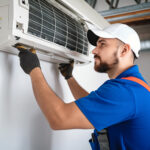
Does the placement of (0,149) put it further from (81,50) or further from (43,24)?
(81,50)

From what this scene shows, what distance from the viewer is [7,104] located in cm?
89

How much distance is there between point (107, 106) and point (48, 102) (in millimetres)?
228

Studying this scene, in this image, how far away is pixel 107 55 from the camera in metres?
0.97

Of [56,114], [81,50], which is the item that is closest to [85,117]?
[56,114]

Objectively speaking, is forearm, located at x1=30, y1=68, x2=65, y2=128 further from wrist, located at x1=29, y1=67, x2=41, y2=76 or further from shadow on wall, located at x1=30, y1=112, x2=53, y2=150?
shadow on wall, located at x1=30, y1=112, x2=53, y2=150

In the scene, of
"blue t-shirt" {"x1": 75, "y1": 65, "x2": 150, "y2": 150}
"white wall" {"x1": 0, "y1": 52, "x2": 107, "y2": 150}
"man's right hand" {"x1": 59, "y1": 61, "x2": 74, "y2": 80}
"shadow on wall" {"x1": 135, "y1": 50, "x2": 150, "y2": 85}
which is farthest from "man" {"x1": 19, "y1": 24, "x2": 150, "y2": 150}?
"shadow on wall" {"x1": 135, "y1": 50, "x2": 150, "y2": 85}

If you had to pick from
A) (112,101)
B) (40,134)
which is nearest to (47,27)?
(112,101)

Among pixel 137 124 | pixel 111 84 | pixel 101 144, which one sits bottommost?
pixel 101 144

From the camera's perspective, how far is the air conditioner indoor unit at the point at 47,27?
74 cm

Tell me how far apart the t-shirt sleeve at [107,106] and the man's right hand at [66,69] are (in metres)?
0.48

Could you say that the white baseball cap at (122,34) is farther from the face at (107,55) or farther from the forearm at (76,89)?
the forearm at (76,89)

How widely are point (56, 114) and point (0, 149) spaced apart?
0.33m

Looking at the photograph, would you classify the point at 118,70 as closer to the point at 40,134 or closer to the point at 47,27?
the point at 47,27

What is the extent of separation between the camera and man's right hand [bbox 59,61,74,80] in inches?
47.7
